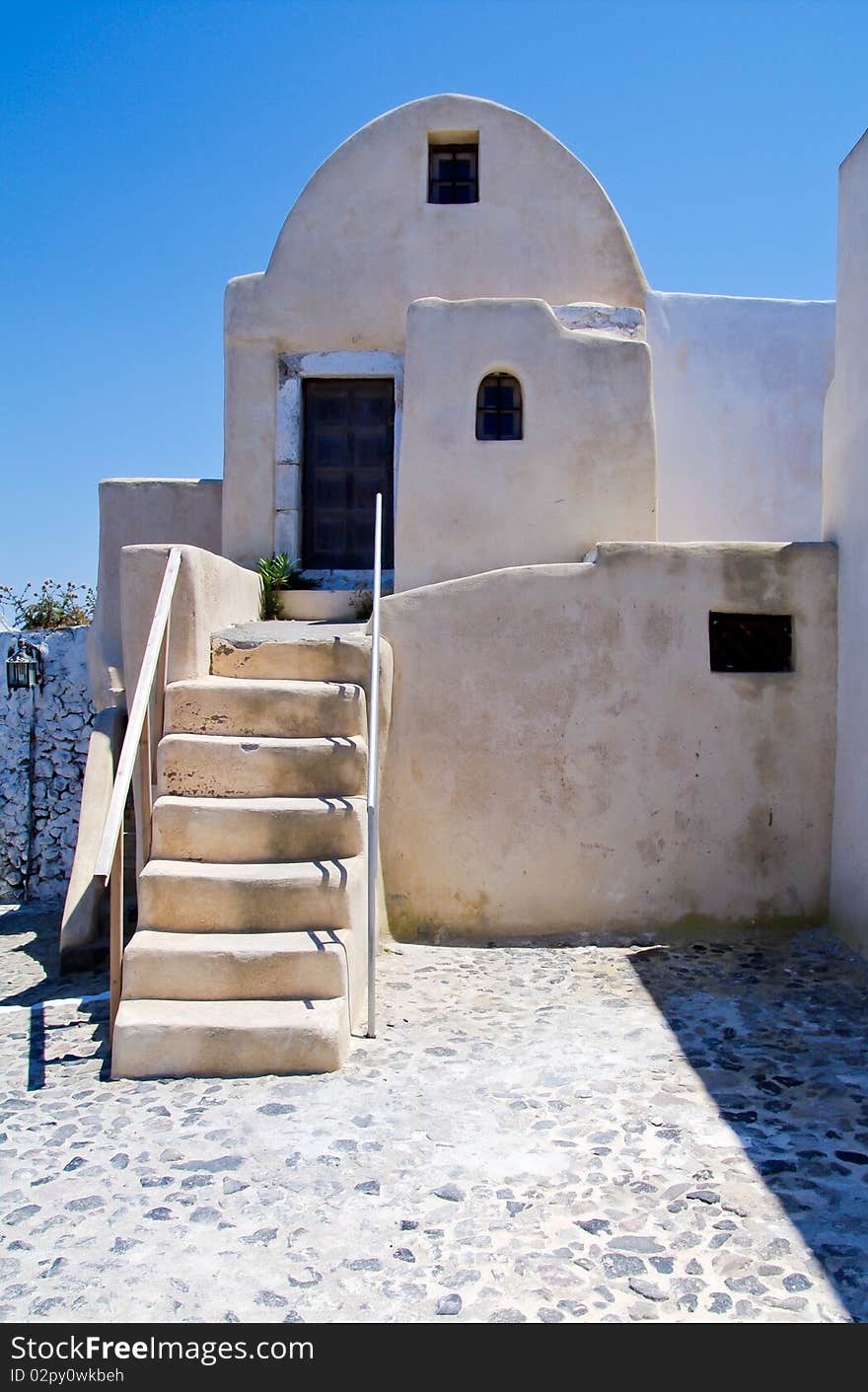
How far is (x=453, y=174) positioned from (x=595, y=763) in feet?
21.2

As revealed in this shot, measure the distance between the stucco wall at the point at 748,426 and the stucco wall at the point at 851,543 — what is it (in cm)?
356

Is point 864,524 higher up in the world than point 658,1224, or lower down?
higher up

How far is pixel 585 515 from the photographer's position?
329 inches

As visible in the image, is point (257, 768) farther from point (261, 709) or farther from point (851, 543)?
point (851, 543)

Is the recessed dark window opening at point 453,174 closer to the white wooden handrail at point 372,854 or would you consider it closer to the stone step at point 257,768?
the white wooden handrail at point 372,854

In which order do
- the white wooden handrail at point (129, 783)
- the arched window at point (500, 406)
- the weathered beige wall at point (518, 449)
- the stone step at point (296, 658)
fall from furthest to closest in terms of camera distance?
the arched window at point (500, 406) < the weathered beige wall at point (518, 449) < the stone step at point (296, 658) < the white wooden handrail at point (129, 783)

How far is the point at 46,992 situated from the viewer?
7031 millimetres

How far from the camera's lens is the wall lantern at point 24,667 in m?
12.2

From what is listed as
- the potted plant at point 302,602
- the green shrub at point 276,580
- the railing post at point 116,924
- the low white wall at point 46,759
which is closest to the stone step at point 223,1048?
the railing post at point 116,924

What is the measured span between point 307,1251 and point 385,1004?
2.31m

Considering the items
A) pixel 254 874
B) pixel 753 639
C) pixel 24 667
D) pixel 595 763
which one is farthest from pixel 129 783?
pixel 24 667

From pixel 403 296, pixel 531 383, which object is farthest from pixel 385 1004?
pixel 403 296

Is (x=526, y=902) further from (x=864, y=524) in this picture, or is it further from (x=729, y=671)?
(x=864, y=524)

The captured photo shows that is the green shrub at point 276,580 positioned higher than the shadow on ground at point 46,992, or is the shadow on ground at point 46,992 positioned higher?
the green shrub at point 276,580
